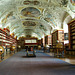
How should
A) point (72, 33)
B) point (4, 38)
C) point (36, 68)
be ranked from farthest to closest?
1. point (4, 38)
2. point (72, 33)
3. point (36, 68)

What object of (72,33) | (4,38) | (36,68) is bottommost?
(36,68)

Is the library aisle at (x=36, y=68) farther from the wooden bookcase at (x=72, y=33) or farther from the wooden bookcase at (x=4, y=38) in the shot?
the wooden bookcase at (x=4, y=38)

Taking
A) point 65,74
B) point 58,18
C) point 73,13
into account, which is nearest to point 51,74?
point 65,74

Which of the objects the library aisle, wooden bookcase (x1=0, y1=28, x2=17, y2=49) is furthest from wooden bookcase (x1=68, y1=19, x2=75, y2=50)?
wooden bookcase (x1=0, y1=28, x2=17, y2=49)

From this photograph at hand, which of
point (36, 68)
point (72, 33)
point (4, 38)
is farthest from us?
point (4, 38)

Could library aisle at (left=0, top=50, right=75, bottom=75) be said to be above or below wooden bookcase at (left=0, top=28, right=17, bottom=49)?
below

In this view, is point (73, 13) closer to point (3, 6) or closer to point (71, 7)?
point (71, 7)

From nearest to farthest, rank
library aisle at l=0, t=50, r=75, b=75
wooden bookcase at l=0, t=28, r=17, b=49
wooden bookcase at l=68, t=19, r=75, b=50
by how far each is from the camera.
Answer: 1. library aisle at l=0, t=50, r=75, b=75
2. wooden bookcase at l=68, t=19, r=75, b=50
3. wooden bookcase at l=0, t=28, r=17, b=49

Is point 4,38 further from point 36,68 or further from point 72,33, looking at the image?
point 36,68

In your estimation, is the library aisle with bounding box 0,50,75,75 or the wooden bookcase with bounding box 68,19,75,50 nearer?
the library aisle with bounding box 0,50,75,75

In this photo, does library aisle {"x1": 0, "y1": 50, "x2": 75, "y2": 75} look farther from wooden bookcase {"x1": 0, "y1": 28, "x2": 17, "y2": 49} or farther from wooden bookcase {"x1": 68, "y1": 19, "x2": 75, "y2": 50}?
wooden bookcase {"x1": 0, "y1": 28, "x2": 17, "y2": 49}

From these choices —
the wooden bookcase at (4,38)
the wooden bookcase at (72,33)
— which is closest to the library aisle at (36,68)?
the wooden bookcase at (72,33)

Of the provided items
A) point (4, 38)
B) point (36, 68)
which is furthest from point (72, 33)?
point (4, 38)

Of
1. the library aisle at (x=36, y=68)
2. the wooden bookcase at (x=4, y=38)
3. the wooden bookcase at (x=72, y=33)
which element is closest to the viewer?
the library aisle at (x=36, y=68)
